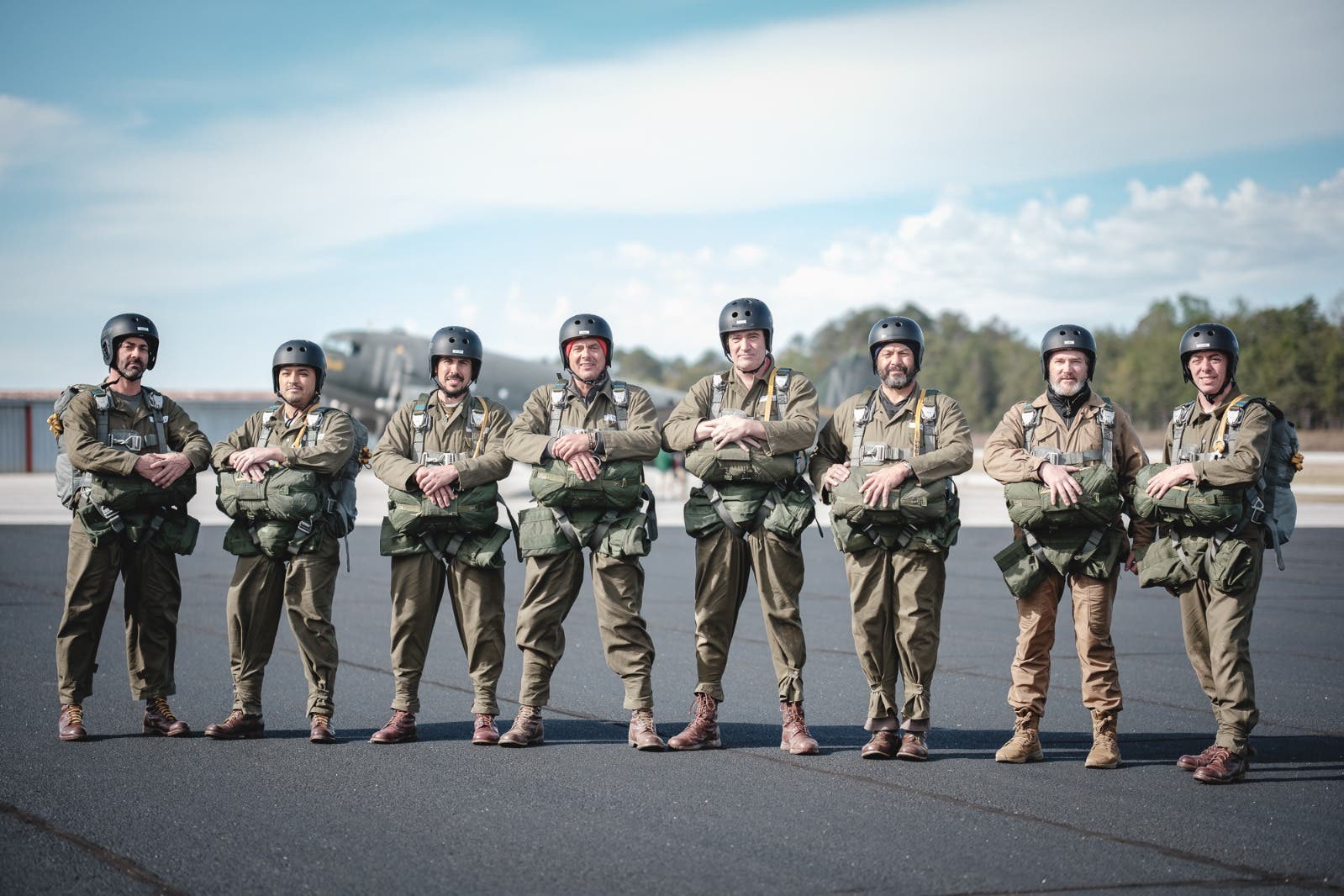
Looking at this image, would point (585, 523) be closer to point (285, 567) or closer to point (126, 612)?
point (285, 567)

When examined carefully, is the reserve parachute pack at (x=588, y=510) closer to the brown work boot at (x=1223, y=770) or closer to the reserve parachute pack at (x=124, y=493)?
the reserve parachute pack at (x=124, y=493)

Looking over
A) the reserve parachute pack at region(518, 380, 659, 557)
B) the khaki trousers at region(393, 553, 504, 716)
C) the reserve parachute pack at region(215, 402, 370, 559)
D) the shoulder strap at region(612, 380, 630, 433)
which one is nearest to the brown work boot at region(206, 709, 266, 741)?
the khaki trousers at region(393, 553, 504, 716)

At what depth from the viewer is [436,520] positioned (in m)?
6.56

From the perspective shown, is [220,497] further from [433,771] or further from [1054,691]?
[1054,691]

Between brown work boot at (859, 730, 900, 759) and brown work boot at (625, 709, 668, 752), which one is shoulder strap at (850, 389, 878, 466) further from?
brown work boot at (625, 709, 668, 752)

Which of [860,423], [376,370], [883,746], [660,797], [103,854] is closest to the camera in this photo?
[103,854]

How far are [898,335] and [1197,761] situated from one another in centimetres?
267

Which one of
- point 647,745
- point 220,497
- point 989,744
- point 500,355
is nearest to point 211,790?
point 220,497

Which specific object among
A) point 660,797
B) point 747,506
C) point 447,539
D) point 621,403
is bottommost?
point 660,797

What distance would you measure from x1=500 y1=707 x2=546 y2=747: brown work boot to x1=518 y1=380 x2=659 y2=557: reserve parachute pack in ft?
2.91

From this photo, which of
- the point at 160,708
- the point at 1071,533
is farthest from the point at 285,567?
the point at 1071,533

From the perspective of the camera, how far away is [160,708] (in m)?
6.66

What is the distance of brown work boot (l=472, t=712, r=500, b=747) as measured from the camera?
6.42 meters

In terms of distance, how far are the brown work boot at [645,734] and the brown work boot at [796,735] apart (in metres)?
0.67
